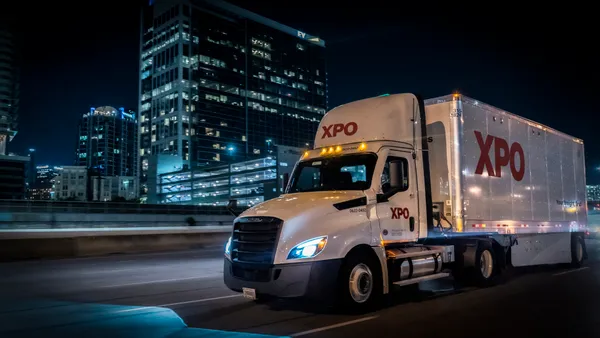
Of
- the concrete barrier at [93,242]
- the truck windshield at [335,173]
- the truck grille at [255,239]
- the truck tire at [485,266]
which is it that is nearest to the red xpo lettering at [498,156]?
the truck tire at [485,266]

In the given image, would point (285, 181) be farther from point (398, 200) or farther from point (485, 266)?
point (485, 266)

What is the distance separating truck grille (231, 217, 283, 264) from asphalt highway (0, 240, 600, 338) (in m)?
0.96

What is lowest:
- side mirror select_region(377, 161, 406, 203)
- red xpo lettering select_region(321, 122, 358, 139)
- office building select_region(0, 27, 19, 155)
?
side mirror select_region(377, 161, 406, 203)

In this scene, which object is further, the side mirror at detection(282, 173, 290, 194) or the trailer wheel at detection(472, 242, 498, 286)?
the trailer wheel at detection(472, 242, 498, 286)

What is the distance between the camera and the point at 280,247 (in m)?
7.55

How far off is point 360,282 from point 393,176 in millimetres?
1934

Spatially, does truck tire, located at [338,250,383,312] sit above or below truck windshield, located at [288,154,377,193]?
below

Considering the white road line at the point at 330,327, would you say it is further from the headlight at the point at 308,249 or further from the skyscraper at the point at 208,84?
the skyscraper at the point at 208,84

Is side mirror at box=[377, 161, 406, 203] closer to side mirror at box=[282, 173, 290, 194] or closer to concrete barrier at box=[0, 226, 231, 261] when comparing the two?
side mirror at box=[282, 173, 290, 194]

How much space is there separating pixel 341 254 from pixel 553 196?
959 centimetres

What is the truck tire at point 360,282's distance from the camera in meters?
7.76

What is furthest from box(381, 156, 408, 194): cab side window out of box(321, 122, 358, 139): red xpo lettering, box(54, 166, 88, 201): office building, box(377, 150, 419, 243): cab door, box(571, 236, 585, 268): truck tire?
box(54, 166, 88, 201): office building

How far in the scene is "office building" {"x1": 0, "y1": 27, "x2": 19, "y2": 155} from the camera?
13338 cm

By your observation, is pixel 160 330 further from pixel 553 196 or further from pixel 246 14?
pixel 246 14
